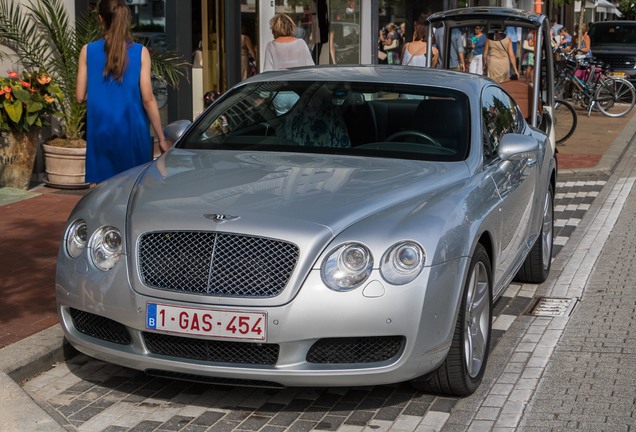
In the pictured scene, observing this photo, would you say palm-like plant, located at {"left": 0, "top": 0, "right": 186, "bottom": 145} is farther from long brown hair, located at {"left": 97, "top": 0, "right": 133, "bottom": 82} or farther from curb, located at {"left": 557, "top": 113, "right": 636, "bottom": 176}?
curb, located at {"left": 557, "top": 113, "right": 636, "bottom": 176}

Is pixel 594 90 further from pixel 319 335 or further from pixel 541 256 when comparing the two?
pixel 319 335

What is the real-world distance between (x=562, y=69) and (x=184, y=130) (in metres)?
18.1

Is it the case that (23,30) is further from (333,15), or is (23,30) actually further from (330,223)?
(333,15)

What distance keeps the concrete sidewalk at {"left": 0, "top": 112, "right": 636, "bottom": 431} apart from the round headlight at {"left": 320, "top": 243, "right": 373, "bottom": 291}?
4.16ft

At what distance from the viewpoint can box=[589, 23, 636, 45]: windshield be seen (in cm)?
3042

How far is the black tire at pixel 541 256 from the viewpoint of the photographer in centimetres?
798

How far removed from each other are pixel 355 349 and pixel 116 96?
2639 mm

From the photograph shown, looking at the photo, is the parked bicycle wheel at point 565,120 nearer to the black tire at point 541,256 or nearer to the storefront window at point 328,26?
the storefront window at point 328,26

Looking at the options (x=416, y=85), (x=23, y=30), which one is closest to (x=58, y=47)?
(x=23, y=30)

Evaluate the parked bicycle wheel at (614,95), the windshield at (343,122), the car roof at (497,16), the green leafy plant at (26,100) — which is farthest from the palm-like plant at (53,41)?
the parked bicycle wheel at (614,95)

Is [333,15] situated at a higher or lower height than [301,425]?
higher

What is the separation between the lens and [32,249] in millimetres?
8445

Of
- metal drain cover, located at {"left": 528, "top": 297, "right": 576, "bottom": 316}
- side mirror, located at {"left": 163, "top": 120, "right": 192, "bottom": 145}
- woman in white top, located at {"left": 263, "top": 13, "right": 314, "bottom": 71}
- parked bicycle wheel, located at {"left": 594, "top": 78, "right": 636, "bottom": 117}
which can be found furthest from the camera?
parked bicycle wheel, located at {"left": 594, "top": 78, "right": 636, "bottom": 117}

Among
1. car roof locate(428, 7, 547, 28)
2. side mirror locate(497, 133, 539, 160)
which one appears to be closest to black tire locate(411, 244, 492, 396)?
side mirror locate(497, 133, 539, 160)
